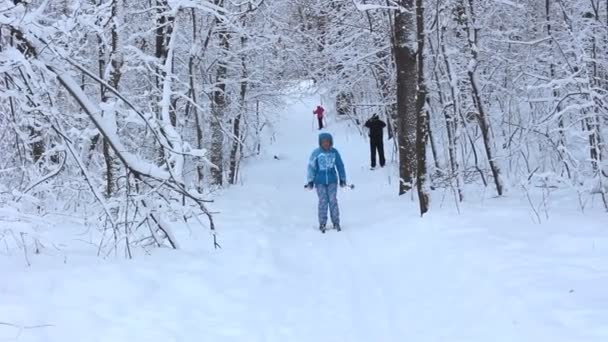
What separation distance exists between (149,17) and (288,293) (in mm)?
9591

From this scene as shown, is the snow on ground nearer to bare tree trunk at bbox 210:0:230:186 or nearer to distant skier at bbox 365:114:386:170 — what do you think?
bare tree trunk at bbox 210:0:230:186

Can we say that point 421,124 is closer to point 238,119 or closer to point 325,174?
point 325,174

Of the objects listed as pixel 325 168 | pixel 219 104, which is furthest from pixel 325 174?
pixel 219 104

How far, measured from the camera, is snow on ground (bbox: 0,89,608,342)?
475 cm

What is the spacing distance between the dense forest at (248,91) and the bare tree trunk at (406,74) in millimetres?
26

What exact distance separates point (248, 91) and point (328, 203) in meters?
10.6

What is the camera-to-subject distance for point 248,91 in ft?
68.0

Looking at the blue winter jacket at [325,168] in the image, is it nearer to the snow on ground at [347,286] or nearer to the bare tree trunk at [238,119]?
the snow on ground at [347,286]

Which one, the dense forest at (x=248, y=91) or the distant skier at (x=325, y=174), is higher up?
the dense forest at (x=248, y=91)

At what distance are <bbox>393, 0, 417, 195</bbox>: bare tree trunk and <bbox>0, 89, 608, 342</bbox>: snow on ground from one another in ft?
6.81

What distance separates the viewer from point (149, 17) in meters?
14.2

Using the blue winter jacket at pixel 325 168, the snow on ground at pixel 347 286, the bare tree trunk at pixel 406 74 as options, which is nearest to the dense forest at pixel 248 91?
the bare tree trunk at pixel 406 74

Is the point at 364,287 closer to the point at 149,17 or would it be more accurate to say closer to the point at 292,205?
the point at 292,205

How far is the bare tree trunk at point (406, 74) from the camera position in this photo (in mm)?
10484
